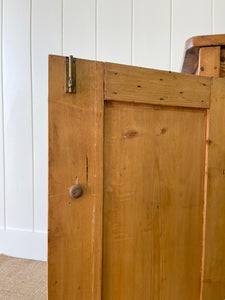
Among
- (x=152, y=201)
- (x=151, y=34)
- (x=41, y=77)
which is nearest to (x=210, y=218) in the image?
(x=152, y=201)

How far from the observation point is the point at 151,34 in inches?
38.7

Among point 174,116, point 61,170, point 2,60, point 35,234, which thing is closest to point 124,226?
point 61,170

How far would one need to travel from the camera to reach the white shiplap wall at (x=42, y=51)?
968 mm

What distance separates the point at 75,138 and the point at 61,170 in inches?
3.5

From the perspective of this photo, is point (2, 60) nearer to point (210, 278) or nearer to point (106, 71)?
point (106, 71)

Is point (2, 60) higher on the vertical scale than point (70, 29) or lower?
lower

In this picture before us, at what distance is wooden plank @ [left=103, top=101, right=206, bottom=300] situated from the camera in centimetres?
49

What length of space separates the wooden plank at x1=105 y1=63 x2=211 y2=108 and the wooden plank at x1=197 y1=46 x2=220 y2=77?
0.04 m

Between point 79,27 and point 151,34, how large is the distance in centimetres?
42

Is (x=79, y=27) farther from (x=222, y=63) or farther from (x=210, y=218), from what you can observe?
(x=210, y=218)

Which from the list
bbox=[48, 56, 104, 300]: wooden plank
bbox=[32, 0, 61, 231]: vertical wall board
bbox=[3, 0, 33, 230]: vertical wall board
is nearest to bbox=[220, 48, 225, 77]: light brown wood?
bbox=[48, 56, 104, 300]: wooden plank

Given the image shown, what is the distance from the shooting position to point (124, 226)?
499 mm

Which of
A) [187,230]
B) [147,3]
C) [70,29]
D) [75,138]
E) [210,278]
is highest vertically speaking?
[147,3]

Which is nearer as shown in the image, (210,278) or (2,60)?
(210,278)
